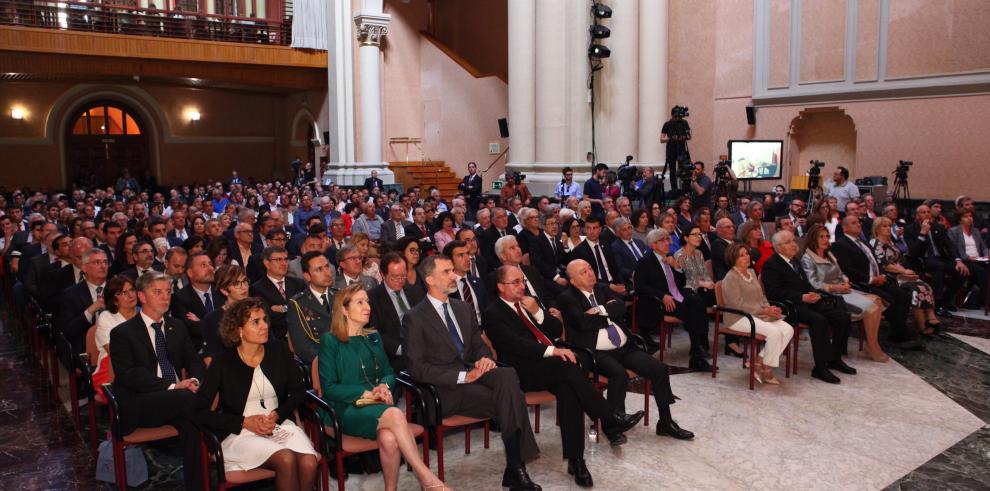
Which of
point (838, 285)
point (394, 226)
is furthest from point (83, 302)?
point (838, 285)

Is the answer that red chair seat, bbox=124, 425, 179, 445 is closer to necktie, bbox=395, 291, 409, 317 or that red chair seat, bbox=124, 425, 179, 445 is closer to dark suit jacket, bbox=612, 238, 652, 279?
necktie, bbox=395, 291, 409, 317

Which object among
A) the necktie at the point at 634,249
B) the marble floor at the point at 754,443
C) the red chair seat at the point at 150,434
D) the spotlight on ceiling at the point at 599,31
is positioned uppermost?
the spotlight on ceiling at the point at 599,31

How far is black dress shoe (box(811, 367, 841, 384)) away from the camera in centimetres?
552

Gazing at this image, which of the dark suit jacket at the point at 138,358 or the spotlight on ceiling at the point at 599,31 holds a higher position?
the spotlight on ceiling at the point at 599,31

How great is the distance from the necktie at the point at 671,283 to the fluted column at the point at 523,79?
7.38 m

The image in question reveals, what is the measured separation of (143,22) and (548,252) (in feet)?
42.4

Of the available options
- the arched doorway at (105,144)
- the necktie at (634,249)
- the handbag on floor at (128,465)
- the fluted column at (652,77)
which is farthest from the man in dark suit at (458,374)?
the arched doorway at (105,144)

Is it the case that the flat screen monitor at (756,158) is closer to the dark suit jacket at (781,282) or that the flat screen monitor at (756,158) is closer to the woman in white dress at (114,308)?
the dark suit jacket at (781,282)

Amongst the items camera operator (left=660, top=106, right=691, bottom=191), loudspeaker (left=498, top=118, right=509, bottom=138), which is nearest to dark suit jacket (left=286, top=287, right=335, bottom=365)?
camera operator (left=660, top=106, right=691, bottom=191)

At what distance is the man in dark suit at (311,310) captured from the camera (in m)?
4.36

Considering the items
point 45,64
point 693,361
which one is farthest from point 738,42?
point 45,64

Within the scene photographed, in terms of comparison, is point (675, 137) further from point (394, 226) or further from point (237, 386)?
point (237, 386)

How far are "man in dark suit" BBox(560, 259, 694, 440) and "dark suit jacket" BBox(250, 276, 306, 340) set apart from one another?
70.3 inches

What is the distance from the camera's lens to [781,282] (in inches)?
233
